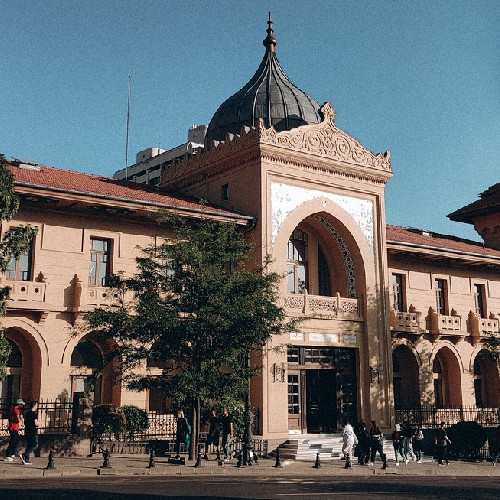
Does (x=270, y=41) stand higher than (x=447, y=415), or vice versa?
(x=270, y=41)

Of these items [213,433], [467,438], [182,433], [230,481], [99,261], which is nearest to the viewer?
[230,481]

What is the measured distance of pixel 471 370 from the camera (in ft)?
114

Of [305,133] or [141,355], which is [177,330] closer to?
[141,355]

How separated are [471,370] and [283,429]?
A: 13265 mm

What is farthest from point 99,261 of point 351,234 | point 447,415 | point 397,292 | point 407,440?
point 447,415

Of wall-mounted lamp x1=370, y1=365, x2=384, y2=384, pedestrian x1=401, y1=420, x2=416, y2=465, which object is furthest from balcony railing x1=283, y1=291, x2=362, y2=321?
pedestrian x1=401, y1=420, x2=416, y2=465

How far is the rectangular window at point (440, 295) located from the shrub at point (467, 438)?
7561 mm

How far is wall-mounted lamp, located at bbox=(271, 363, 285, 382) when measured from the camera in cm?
2567

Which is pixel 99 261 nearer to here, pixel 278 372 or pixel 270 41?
pixel 278 372

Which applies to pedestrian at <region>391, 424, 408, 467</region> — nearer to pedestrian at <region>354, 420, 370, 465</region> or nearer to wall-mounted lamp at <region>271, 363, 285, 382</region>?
pedestrian at <region>354, 420, 370, 465</region>

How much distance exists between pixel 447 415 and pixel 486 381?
5.27m

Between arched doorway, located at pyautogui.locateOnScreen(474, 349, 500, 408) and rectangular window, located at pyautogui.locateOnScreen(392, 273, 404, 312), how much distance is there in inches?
244

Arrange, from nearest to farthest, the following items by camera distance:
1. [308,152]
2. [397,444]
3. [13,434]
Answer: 1. [13,434]
2. [397,444]
3. [308,152]

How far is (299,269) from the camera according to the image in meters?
29.5
